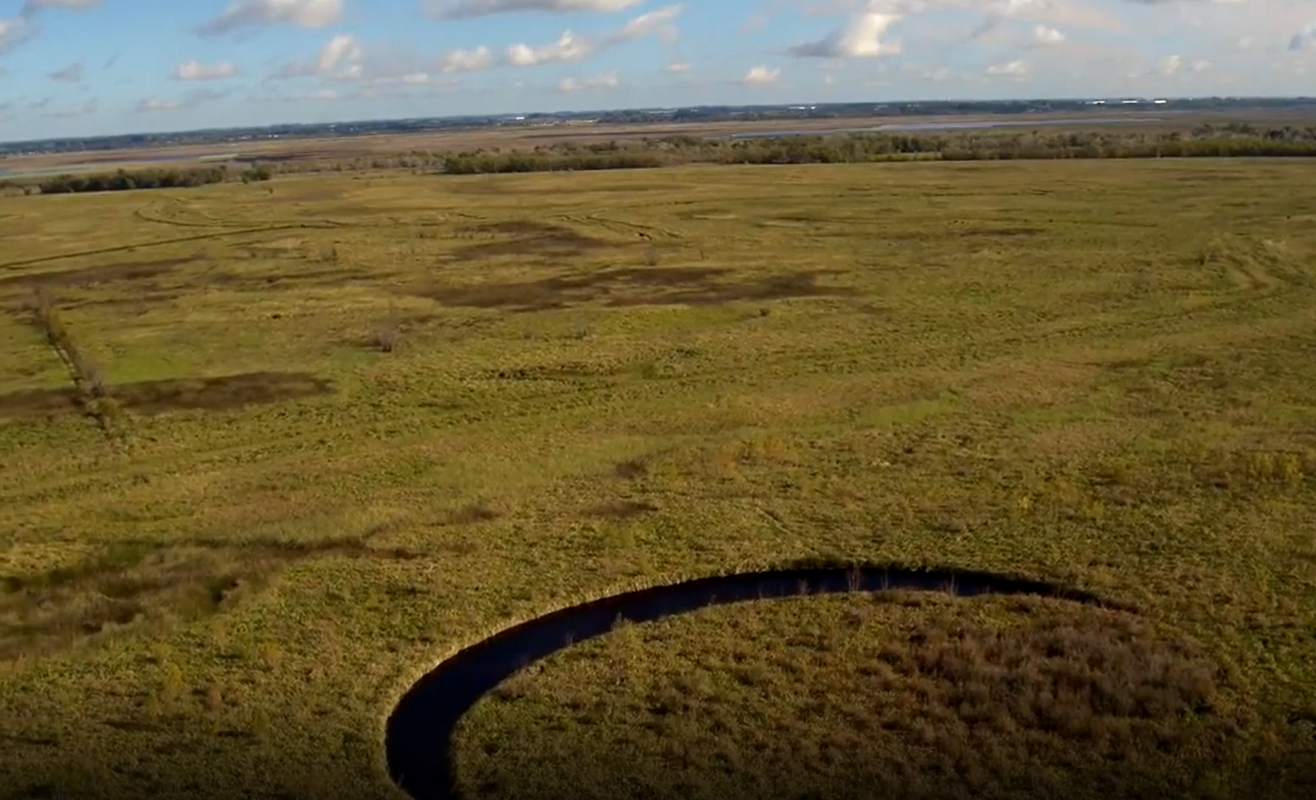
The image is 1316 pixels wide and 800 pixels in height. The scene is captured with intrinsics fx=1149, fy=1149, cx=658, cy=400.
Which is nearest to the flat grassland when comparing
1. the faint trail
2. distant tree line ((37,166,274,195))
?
the faint trail

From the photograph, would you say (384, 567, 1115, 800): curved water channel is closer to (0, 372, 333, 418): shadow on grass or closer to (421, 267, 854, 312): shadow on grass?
(0, 372, 333, 418): shadow on grass

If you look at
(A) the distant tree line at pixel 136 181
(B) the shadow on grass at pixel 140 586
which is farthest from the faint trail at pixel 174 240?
(A) the distant tree line at pixel 136 181

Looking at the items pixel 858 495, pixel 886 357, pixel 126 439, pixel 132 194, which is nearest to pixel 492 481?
pixel 858 495

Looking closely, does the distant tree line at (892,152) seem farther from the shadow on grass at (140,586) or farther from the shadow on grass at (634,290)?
the shadow on grass at (140,586)

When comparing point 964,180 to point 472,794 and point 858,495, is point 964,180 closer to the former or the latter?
point 858,495

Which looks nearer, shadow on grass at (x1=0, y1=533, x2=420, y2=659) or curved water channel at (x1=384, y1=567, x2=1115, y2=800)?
curved water channel at (x1=384, y1=567, x2=1115, y2=800)

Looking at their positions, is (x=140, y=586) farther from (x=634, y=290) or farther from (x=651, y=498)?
(x=634, y=290)
